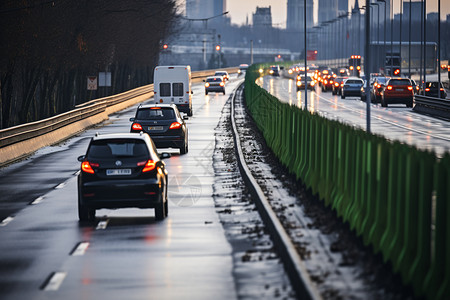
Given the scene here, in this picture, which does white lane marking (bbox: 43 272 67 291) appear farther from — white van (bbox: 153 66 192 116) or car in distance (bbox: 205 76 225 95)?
car in distance (bbox: 205 76 225 95)

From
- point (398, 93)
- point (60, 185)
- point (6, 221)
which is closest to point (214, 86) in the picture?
point (398, 93)

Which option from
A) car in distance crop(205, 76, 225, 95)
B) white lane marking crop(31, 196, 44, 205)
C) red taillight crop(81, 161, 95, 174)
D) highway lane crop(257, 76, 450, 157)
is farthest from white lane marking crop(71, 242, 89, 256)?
car in distance crop(205, 76, 225, 95)

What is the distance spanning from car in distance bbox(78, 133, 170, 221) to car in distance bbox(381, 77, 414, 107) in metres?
50.4

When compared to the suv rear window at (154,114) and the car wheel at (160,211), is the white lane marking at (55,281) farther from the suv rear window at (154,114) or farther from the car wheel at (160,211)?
the suv rear window at (154,114)

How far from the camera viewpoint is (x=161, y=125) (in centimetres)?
3350

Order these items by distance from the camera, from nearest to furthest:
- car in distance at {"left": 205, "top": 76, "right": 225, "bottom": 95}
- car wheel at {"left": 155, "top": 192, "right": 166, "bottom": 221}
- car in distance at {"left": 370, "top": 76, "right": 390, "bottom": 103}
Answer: car wheel at {"left": 155, "top": 192, "right": 166, "bottom": 221}
car in distance at {"left": 370, "top": 76, "right": 390, "bottom": 103}
car in distance at {"left": 205, "top": 76, "right": 225, "bottom": 95}

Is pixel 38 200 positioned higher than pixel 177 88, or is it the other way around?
pixel 177 88

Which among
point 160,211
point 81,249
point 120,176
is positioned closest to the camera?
point 81,249

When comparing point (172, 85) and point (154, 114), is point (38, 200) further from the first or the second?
point (172, 85)

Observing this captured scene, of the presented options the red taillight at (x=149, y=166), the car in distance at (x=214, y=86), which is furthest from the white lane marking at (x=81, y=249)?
the car in distance at (x=214, y=86)

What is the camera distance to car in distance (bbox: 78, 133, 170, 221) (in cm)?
1769

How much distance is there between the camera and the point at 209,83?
98188 mm

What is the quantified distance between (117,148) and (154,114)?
15.7 metres

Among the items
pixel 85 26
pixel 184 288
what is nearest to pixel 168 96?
pixel 85 26
